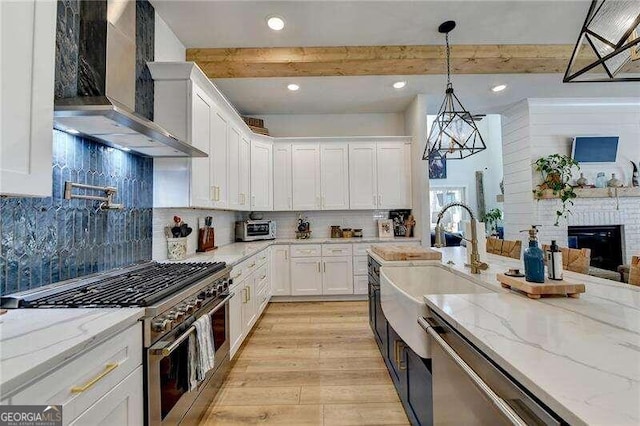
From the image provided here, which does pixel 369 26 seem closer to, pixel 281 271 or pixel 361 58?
pixel 361 58

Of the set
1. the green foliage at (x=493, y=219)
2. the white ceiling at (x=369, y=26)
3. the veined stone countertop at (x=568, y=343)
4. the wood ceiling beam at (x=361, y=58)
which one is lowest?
the veined stone countertop at (x=568, y=343)

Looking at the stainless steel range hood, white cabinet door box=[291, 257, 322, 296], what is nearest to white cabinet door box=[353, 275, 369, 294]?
white cabinet door box=[291, 257, 322, 296]

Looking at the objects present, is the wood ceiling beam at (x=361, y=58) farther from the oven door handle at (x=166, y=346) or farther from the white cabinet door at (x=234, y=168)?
the oven door handle at (x=166, y=346)

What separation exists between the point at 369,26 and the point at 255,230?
9.91ft

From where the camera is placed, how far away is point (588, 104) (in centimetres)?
500

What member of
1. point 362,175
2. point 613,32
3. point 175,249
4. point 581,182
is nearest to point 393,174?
point 362,175

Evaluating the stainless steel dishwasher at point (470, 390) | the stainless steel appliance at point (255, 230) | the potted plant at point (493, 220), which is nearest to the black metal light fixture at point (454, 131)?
the stainless steel dishwasher at point (470, 390)

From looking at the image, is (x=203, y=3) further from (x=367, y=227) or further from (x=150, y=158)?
(x=367, y=227)

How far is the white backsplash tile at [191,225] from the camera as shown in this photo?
251 cm

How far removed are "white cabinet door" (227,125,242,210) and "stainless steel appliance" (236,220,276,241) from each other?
0.85 metres

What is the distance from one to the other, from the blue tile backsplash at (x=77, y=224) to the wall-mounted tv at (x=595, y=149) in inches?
248

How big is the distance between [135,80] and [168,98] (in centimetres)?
29

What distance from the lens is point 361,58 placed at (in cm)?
313

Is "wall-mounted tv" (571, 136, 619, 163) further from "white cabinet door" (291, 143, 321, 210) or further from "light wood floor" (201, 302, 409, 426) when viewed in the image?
"light wood floor" (201, 302, 409, 426)
